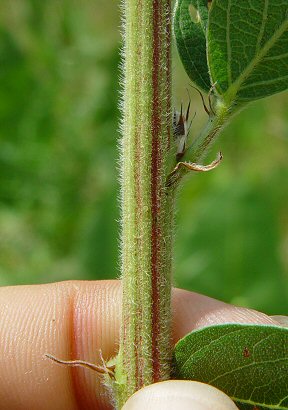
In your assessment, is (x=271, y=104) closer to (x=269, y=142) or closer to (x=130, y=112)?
(x=269, y=142)

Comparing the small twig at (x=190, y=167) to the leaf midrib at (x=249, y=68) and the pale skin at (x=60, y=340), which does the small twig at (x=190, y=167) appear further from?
the pale skin at (x=60, y=340)

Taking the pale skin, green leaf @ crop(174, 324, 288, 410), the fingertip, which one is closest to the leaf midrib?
green leaf @ crop(174, 324, 288, 410)

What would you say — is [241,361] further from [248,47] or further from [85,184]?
[85,184]

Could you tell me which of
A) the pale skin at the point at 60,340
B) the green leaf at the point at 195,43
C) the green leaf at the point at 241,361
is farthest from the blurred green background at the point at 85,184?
the green leaf at the point at 195,43

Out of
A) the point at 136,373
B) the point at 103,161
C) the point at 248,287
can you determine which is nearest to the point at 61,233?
the point at 103,161

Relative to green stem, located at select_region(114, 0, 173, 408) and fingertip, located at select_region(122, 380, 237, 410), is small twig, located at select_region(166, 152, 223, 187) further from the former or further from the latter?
fingertip, located at select_region(122, 380, 237, 410)

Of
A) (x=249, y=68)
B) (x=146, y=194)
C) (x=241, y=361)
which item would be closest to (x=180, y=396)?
(x=241, y=361)
